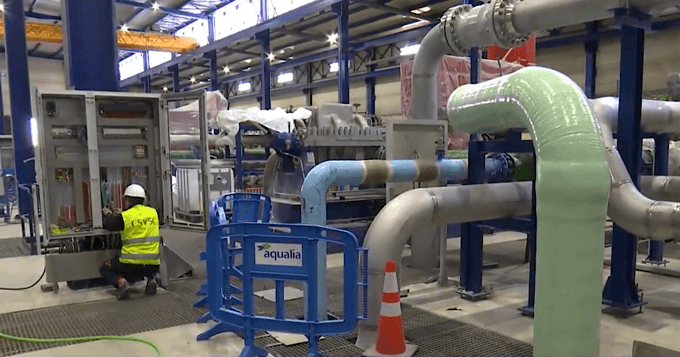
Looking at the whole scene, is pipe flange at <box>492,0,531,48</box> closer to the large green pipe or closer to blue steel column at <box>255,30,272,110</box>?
the large green pipe

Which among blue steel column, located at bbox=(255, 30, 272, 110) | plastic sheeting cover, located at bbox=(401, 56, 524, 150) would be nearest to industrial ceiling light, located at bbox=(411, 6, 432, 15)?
blue steel column, located at bbox=(255, 30, 272, 110)

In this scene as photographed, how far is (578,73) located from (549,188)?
11962 mm

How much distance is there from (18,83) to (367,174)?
8.29 m

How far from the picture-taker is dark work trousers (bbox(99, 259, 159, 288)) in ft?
18.1

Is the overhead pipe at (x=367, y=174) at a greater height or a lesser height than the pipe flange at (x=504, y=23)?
lesser

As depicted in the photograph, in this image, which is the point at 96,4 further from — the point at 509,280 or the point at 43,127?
the point at 509,280

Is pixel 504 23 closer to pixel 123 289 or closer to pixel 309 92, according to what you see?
pixel 123 289

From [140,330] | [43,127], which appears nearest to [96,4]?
[43,127]

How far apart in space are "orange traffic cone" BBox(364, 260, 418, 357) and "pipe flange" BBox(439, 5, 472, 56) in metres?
3.03

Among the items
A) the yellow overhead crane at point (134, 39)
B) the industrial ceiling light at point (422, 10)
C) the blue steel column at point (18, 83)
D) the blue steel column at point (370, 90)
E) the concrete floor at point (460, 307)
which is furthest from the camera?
the blue steel column at point (370, 90)

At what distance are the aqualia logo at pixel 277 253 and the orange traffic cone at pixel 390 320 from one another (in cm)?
65

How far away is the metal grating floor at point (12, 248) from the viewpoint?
26.2ft

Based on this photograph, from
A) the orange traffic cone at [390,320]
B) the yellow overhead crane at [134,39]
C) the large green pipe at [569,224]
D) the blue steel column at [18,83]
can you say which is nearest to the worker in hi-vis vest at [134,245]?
the orange traffic cone at [390,320]

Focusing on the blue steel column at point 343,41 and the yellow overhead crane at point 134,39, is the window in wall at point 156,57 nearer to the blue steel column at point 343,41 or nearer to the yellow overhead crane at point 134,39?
the yellow overhead crane at point 134,39
